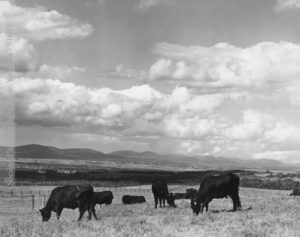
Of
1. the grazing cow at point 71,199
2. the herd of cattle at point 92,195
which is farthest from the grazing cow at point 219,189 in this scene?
the grazing cow at point 71,199

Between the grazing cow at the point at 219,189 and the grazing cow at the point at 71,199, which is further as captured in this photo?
the grazing cow at the point at 219,189

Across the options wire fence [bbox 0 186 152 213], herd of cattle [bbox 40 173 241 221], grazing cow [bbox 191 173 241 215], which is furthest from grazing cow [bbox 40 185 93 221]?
wire fence [bbox 0 186 152 213]

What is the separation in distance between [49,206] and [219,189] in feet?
28.4

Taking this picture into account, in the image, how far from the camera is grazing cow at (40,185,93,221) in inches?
822

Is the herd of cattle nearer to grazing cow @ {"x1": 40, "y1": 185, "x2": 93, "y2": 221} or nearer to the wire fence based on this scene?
grazing cow @ {"x1": 40, "y1": 185, "x2": 93, "y2": 221}

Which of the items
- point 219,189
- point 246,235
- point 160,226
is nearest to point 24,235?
point 160,226

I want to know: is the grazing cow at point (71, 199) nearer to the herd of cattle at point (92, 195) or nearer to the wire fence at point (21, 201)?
the herd of cattle at point (92, 195)

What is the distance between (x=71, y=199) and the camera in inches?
829

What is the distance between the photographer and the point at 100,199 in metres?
38.4

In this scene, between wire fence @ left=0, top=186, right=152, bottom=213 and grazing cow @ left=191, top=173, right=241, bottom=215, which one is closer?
grazing cow @ left=191, top=173, right=241, bottom=215

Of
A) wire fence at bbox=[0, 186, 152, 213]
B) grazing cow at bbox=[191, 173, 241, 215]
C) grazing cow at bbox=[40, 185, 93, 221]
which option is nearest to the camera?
grazing cow at bbox=[40, 185, 93, 221]

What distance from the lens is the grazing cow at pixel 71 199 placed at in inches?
822

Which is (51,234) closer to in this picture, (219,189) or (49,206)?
(49,206)

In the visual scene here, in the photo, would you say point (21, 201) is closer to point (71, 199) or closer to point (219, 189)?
point (71, 199)
